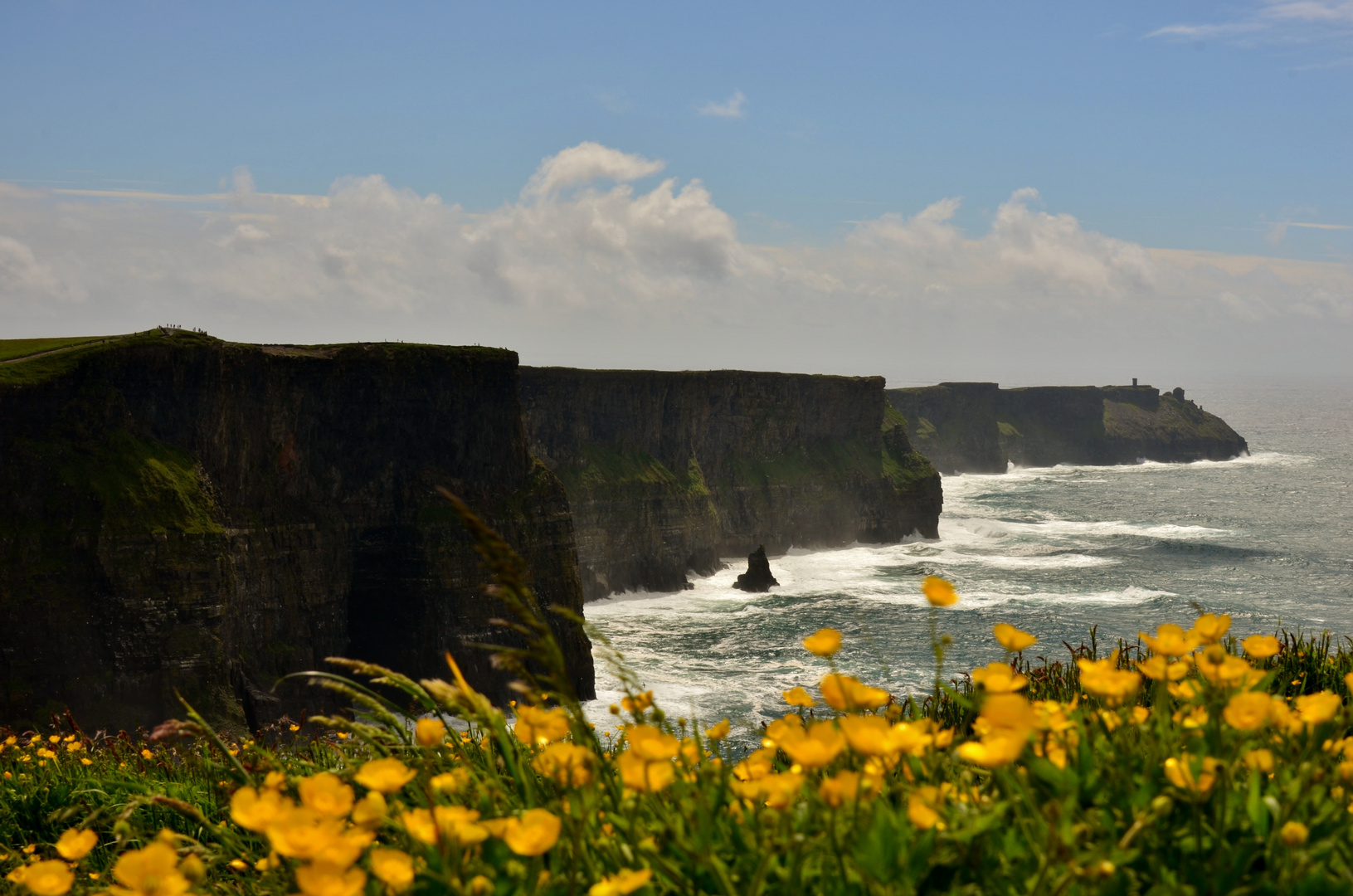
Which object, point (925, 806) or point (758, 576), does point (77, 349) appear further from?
point (758, 576)

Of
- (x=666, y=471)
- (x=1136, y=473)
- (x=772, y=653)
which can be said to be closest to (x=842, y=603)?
(x=772, y=653)

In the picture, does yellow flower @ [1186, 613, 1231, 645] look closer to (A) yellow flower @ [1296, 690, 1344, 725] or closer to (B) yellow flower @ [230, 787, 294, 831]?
(A) yellow flower @ [1296, 690, 1344, 725]

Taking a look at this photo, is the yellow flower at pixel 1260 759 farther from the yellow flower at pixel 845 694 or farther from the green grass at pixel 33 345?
the green grass at pixel 33 345

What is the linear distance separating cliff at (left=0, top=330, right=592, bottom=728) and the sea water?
9977 millimetres

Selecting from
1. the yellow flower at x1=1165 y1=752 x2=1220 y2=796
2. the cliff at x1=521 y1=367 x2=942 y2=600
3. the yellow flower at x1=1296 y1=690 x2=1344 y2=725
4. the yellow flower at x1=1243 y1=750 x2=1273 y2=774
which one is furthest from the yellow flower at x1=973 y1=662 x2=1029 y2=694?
the cliff at x1=521 y1=367 x2=942 y2=600

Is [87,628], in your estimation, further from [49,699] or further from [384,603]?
[384,603]

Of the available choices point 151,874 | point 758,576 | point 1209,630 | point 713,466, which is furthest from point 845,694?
point 713,466

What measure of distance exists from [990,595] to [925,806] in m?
74.8

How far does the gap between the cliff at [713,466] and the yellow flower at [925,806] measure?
225ft

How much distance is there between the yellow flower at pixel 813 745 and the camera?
→ 7.51 feet

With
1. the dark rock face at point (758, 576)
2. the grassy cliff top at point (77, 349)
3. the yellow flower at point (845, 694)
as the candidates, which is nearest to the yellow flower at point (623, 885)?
the yellow flower at point (845, 694)

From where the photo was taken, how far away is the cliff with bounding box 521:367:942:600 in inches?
2921

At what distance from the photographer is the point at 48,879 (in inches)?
97.0

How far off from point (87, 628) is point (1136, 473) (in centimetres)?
17231
